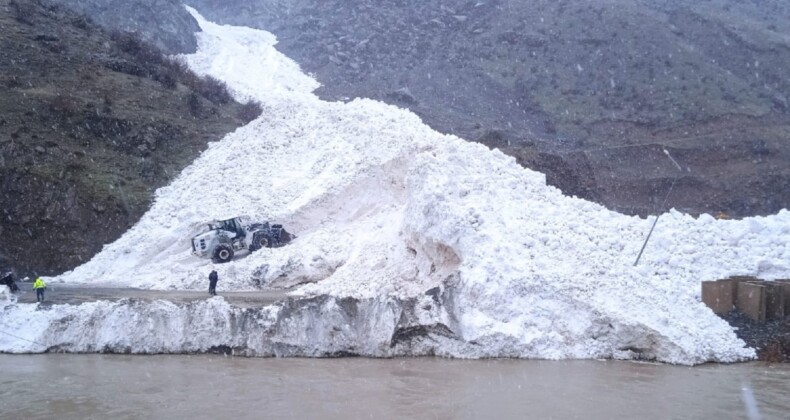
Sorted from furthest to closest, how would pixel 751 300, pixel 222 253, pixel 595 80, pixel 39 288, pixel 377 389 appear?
pixel 595 80
pixel 222 253
pixel 39 288
pixel 751 300
pixel 377 389

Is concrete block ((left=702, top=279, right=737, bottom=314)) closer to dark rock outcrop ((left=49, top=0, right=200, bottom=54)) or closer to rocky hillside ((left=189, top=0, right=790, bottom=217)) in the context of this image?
rocky hillside ((left=189, top=0, right=790, bottom=217))

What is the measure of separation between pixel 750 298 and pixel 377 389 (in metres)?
8.51

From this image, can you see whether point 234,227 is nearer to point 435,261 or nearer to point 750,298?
point 435,261

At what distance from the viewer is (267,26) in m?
59.9

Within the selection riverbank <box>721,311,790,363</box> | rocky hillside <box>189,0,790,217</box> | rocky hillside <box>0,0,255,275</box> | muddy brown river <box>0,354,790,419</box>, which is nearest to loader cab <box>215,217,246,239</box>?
rocky hillside <box>0,0,255,275</box>

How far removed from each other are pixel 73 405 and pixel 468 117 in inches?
1328

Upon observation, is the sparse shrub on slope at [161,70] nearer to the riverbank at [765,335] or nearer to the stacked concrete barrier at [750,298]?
the stacked concrete barrier at [750,298]

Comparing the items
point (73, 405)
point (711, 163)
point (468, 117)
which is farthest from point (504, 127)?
point (73, 405)

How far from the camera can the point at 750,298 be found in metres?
14.7

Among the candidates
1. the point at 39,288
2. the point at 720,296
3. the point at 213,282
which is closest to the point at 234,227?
the point at 213,282

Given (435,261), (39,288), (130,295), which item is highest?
(435,261)

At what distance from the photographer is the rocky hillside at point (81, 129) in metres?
20.7

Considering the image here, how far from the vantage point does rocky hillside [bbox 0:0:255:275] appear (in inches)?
813

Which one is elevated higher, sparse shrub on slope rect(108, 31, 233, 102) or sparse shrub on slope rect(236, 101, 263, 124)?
sparse shrub on slope rect(108, 31, 233, 102)
